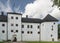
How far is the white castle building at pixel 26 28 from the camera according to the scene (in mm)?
18375

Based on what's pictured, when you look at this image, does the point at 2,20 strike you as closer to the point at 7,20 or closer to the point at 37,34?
the point at 7,20

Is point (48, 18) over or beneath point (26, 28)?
over

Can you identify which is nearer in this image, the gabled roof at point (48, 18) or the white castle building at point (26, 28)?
the gabled roof at point (48, 18)

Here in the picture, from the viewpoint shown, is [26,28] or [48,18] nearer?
[48,18]

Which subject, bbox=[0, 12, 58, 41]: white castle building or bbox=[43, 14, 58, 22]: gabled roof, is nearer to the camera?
bbox=[43, 14, 58, 22]: gabled roof

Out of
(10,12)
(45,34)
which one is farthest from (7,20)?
(45,34)

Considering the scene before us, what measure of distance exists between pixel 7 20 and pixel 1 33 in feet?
3.95

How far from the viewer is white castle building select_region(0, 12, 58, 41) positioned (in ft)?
60.3

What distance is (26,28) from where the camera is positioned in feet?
64.2

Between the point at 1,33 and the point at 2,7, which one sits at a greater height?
the point at 2,7

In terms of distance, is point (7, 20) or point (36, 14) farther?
point (7, 20)

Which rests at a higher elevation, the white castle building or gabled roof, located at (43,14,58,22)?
gabled roof, located at (43,14,58,22)

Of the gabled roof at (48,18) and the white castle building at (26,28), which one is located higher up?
the gabled roof at (48,18)

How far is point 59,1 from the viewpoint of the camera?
32.8ft
